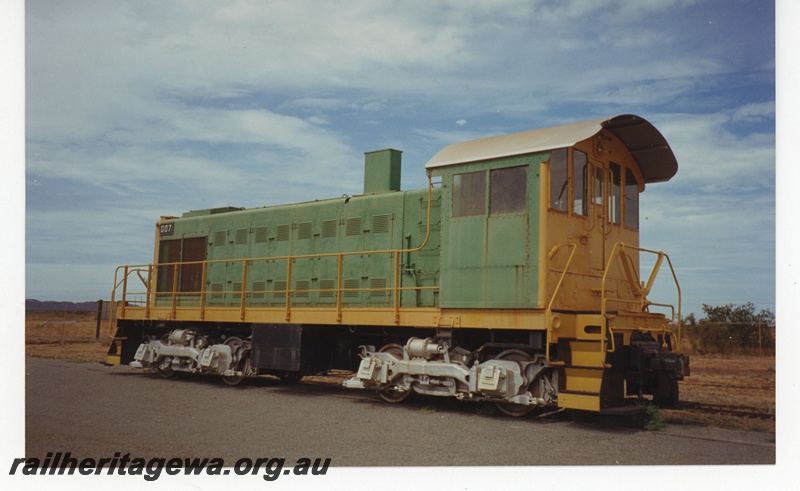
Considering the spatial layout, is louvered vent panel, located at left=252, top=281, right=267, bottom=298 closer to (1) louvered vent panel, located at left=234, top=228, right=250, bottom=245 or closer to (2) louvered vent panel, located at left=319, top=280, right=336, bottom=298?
(1) louvered vent panel, located at left=234, top=228, right=250, bottom=245

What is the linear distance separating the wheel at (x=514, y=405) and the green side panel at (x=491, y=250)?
0.65m

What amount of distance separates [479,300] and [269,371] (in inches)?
206

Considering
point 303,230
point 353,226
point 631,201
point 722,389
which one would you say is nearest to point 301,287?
point 303,230

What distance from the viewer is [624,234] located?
973cm

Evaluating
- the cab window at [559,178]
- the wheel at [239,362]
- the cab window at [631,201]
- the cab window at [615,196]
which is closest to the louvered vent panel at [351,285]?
the wheel at [239,362]

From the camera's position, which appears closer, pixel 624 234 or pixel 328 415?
pixel 328 415

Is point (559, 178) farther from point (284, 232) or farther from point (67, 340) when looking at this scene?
point (67, 340)

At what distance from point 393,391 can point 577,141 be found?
4506 mm

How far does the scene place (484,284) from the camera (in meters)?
8.55

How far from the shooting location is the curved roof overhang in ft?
26.5

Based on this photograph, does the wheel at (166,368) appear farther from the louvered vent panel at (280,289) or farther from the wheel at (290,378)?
the louvered vent panel at (280,289)

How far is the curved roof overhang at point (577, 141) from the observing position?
8.08 meters
